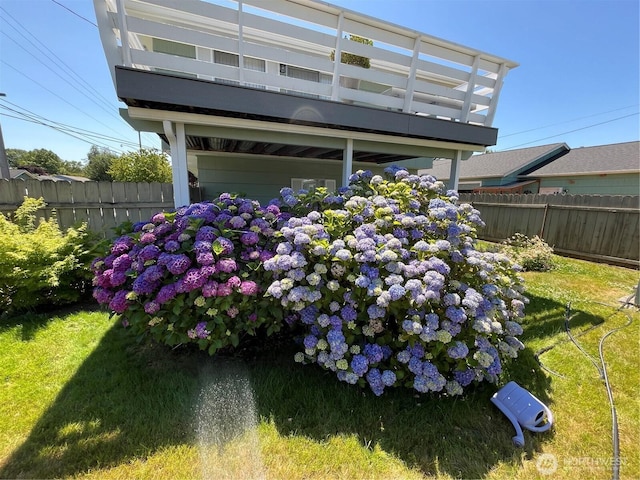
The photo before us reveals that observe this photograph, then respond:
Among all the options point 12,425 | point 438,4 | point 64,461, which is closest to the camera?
point 64,461

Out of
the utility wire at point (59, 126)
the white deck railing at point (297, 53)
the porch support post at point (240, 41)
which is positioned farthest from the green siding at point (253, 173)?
the utility wire at point (59, 126)

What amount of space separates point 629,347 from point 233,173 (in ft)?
22.2

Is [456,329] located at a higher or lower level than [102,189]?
lower

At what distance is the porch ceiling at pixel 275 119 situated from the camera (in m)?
2.96

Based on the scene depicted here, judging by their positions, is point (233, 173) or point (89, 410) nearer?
point (89, 410)

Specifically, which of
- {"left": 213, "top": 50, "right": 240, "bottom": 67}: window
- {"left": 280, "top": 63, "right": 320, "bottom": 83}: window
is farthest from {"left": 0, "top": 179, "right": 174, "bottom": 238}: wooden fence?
{"left": 280, "top": 63, "right": 320, "bottom": 83}: window

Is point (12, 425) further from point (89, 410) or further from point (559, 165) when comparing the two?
point (559, 165)

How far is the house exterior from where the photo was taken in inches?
118

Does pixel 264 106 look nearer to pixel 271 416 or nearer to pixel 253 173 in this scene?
pixel 253 173

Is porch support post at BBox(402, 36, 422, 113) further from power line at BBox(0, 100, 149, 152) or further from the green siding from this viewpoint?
Result: power line at BBox(0, 100, 149, 152)

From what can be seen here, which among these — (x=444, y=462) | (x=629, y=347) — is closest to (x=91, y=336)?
(x=444, y=462)

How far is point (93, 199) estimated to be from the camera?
4.35 m

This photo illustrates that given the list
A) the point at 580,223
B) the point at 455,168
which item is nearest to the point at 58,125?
the point at 455,168

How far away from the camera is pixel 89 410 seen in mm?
1996
